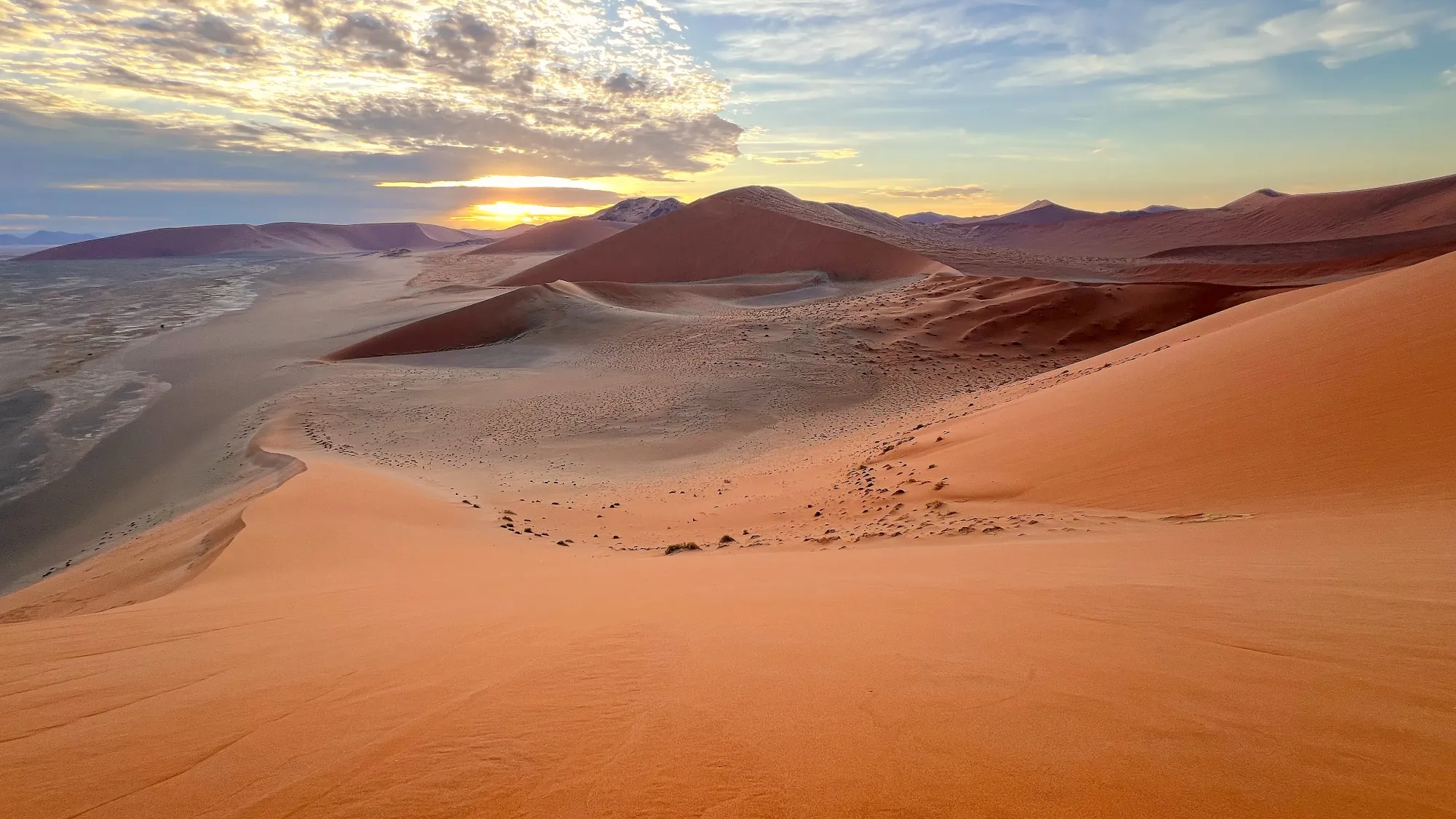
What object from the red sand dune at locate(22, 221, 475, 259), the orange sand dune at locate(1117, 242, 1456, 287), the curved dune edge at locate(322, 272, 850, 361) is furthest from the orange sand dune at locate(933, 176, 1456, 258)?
the red sand dune at locate(22, 221, 475, 259)

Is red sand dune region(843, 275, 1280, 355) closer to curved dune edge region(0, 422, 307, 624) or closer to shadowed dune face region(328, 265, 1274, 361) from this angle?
shadowed dune face region(328, 265, 1274, 361)

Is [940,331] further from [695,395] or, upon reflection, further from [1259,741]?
[1259,741]

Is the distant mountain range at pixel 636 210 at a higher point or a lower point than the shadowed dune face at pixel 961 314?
higher

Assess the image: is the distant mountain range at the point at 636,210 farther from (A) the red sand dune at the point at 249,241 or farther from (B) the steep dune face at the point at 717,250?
(B) the steep dune face at the point at 717,250

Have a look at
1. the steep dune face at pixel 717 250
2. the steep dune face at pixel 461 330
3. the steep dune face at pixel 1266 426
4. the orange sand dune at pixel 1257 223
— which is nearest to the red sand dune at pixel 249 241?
the steep dune face at pixel 717 250

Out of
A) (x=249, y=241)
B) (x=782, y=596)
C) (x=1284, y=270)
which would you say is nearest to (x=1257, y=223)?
(x=1284, y=270)

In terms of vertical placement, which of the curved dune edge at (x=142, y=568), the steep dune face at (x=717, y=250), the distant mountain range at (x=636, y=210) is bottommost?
the curved dune edge at (x=142, y=568)

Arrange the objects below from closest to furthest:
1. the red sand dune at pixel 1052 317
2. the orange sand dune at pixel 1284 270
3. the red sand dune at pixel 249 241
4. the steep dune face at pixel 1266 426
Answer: the steep dune face at pixel 1266 426
the red sand dune at pixel 1052 317
the orange sand dune at pixel 1284 270
the red sand dune at pixel 249 241
